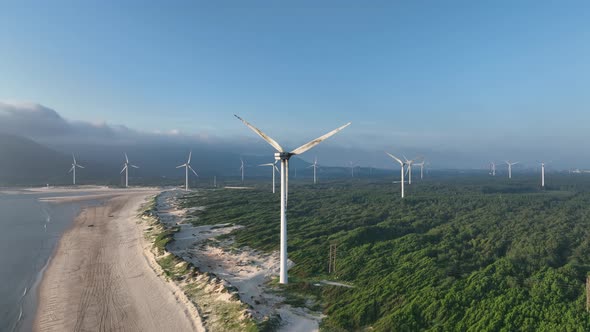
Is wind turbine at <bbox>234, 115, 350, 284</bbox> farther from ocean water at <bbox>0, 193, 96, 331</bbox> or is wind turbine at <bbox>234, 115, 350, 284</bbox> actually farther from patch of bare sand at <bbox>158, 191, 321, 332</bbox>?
ocean water at <bbox>0, 193, 96, 331</bbox>

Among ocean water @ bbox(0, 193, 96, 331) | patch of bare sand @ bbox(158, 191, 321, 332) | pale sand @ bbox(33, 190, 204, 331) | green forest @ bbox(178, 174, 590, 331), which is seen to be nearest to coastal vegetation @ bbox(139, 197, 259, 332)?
pale sand @ bbox(33, 190, 204, 331)

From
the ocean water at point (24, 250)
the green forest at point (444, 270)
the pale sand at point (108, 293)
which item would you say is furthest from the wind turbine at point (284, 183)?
the ocean water at point (24, 250)

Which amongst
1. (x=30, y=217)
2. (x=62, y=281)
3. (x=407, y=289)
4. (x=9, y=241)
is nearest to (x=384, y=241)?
(x=407, y=289)

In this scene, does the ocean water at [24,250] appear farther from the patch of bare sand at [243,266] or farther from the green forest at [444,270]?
the green forest at [444,270]

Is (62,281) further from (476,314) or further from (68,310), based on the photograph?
(476,314)

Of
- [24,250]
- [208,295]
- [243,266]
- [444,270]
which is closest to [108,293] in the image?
[208,295]

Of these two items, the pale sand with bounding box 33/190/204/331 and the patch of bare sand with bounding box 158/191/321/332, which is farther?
the patch of bare sand with bounding box 158/191/321/332

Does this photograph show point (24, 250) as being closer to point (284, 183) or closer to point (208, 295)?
point (208, 295)
